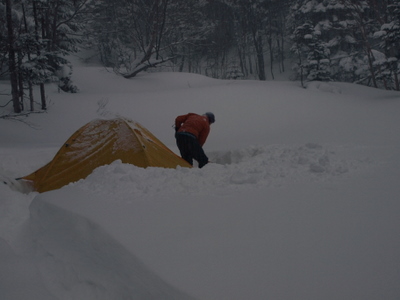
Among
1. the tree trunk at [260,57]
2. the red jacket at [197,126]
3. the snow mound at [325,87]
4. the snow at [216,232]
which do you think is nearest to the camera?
the snow at [216,232]

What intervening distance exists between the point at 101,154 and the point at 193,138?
164 cm

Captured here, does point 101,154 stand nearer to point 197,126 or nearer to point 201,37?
point 197,126

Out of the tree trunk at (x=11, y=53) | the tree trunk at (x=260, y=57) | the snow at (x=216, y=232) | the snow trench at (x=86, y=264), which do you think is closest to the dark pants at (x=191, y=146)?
the snow at (x=216, y=232)

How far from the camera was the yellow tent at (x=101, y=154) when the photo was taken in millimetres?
4230

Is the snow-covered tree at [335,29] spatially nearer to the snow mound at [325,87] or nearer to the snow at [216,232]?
the snow mound at [325,87]

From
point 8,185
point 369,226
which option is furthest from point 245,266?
point 8,185

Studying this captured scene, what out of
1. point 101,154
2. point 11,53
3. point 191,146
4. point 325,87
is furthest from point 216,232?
point 325,87

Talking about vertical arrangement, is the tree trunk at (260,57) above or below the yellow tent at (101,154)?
above

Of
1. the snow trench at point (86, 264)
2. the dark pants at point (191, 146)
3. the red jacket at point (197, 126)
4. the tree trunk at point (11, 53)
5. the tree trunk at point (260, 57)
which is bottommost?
the snow trench at point (86, 264)

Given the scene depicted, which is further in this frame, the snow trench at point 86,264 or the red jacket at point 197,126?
the red jacket at point 197,126

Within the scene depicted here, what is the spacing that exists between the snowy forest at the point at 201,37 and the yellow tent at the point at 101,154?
3626 millimetres

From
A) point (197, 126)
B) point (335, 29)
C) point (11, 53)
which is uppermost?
point (335, 29)

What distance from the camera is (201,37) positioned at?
2103cm

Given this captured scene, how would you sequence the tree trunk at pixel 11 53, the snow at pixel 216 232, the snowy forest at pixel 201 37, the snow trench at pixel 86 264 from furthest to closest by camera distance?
the snowy forest at pixel 201 37
the tree trunk at pixel 11 53
the snow trench at pixel 86 264
the snow at pixel 216 232
